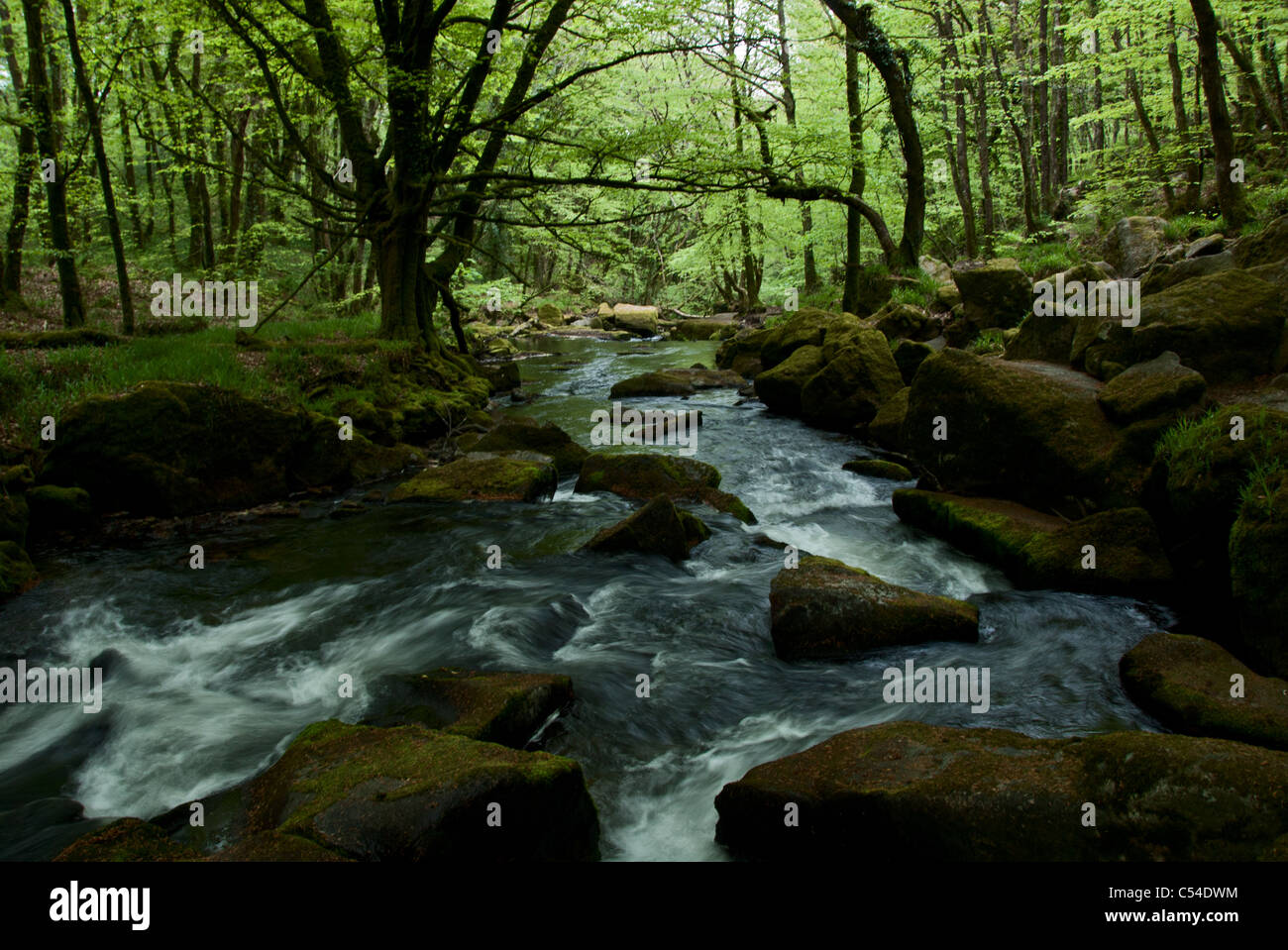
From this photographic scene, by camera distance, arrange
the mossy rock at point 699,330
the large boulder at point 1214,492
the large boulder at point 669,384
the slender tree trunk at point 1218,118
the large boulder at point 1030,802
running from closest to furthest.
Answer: the large boulder at point 1030,802
the large boulder at point 1214,492
the slender tree trunk at point 1218,118
the large boulder at point 669,384
the mossy rock at point 699,330

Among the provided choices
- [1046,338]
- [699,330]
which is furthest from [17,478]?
[699,330]

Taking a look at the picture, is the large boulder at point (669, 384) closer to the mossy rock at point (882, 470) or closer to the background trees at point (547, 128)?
the background trees at point (547, 128)

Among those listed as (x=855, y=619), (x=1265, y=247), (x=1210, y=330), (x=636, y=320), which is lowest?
(x=855, y=619)

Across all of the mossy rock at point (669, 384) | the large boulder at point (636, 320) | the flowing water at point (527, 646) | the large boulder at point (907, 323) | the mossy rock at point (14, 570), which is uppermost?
the large boulder at point (636, 320)

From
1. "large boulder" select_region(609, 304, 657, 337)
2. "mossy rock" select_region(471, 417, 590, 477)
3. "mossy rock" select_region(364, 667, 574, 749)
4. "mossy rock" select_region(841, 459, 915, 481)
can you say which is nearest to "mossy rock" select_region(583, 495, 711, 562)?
"mossy rock" select_region(364, 667, 574, 749)

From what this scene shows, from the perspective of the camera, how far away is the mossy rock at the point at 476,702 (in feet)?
14.0

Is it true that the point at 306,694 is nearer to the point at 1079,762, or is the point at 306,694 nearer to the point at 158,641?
the point at 158,641

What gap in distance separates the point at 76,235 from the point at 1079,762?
3175 centimetres

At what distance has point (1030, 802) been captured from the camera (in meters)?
3.16

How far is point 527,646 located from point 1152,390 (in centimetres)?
644

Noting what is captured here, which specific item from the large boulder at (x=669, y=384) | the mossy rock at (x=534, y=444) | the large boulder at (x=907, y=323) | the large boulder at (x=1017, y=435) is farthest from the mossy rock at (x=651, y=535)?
the large boulder at (x=669, y=384)

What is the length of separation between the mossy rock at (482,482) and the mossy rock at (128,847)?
7131 millimetres

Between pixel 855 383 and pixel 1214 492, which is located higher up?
pixel 855 383

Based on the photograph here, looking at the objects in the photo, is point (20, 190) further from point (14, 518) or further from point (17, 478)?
point (14, 518)
